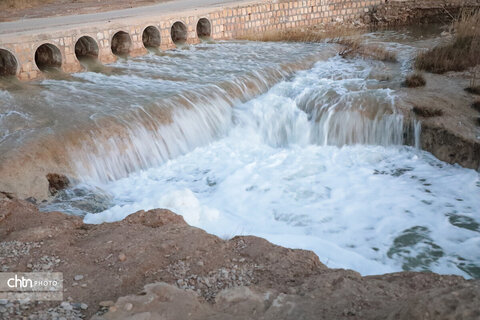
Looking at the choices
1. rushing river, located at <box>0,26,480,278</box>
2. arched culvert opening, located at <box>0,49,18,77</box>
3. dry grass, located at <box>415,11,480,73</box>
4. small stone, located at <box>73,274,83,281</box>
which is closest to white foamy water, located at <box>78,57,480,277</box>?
rushing river, located at <box>0,26,480,278</box>

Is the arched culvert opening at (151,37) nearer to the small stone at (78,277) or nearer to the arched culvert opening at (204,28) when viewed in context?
the arched culvert opening at (204,28)

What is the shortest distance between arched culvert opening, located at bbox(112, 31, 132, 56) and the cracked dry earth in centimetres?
759

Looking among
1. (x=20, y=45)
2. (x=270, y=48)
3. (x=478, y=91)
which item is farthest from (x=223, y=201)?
(x=270, y=48)

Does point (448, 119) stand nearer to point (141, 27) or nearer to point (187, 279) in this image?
point (187, 279)

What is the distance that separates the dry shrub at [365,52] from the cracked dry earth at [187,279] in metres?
8.34

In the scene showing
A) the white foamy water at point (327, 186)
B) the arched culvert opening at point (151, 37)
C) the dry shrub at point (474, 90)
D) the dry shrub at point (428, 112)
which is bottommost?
the white foamy water at point (327, 186)

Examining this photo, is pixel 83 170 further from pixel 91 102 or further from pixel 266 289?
pixel 266 289

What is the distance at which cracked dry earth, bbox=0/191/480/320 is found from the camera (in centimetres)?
330

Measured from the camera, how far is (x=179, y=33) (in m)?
13.5

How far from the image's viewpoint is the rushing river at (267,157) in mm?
6109

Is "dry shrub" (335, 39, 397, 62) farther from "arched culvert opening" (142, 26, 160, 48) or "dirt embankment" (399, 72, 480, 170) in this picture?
"arched culvert opening" (142, 26, 160, 48)

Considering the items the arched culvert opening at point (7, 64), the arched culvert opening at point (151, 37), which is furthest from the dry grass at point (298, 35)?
the arched culvert opening at point (7, 64)

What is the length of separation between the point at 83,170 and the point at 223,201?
2161 millimetres

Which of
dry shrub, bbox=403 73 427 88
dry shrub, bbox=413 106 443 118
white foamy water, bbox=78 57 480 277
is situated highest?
dry shrub, bbox=403 73 427 88
